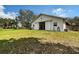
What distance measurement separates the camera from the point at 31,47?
2773mm

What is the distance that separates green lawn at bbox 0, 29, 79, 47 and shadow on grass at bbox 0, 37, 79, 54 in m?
0.06

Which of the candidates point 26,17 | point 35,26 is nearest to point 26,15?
point 26,17

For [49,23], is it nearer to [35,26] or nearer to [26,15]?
[35,26]

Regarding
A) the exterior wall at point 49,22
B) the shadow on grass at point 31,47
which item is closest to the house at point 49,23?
the exterior wall at point 49,22

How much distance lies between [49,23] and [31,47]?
1.34 ft

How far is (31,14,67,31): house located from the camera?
2.85 meters

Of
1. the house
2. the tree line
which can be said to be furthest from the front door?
the tree line

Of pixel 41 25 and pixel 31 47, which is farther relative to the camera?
pixel 41 25

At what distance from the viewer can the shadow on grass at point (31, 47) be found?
2758 millimetres

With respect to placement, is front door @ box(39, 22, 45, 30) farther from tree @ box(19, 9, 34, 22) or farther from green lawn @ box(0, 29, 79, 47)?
tree @ box(19, 9, 34, 22)

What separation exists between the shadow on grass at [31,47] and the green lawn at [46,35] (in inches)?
2.3

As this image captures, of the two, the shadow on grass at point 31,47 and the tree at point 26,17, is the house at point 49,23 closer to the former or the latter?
the tree at point 26,17
